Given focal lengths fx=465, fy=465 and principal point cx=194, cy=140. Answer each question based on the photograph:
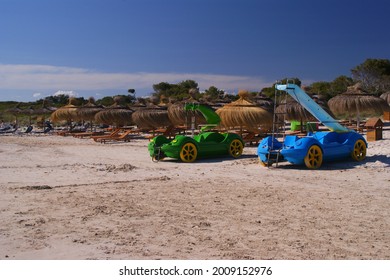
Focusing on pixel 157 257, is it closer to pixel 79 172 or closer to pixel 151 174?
pixel 151 174

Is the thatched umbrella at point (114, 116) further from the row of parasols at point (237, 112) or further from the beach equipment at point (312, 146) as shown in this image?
the beach equipment at point (312, 146)

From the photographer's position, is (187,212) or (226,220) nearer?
(226,220)

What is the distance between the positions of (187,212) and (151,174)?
163 inches

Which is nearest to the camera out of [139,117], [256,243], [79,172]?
[256,243]

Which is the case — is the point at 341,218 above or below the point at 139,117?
below

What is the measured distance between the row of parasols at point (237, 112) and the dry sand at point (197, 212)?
19.2 ft

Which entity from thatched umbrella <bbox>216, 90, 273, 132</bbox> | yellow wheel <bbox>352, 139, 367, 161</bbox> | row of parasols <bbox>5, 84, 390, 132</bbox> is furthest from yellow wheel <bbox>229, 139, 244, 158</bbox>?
yellow wheel <bbox>352, 139, 367, 161</bbox>

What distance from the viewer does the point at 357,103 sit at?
2377 centimetres

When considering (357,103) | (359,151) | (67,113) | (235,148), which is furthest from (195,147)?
(67,113)

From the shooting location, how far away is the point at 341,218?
6457 millimetres

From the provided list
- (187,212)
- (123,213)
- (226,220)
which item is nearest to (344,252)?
(226,220)

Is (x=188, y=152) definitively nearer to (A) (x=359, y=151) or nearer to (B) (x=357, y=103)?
(A) (x=359, y=151)

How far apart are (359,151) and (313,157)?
1.78m
